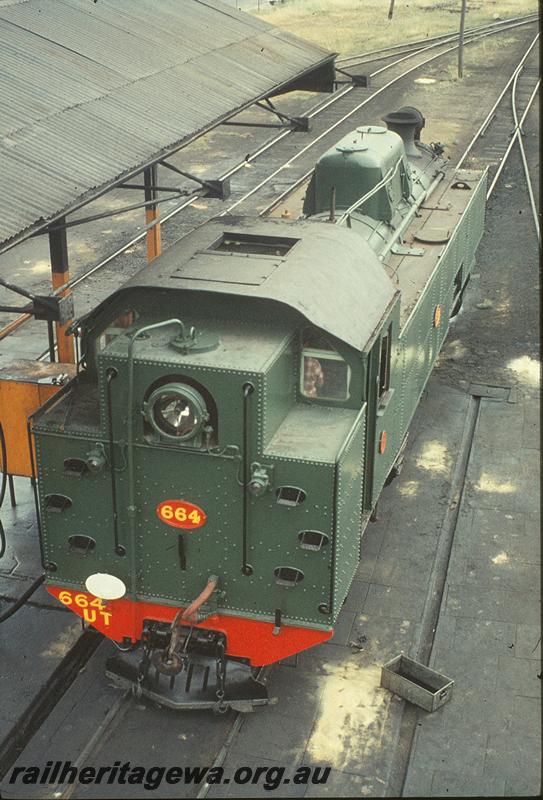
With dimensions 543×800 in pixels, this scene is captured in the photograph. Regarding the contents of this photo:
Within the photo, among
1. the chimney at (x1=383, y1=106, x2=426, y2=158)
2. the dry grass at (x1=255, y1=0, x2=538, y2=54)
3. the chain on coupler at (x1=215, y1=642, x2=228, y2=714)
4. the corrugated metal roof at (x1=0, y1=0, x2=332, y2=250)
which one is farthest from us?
the dry grass at (x1=255, y1=0, x2=538, y2=54)

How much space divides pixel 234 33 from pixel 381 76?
2085 cm

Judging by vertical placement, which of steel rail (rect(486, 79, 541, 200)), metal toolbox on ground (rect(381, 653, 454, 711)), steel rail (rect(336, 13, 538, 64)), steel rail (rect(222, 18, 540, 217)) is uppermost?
metal toolbox on ground (rect(381, 653, 454, 711))

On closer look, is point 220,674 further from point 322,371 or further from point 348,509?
point 322,371

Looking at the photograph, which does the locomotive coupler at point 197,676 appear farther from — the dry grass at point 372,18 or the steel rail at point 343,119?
the dry grass at point 372,18

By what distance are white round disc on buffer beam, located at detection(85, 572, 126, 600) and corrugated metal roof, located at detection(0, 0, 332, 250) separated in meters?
3.40

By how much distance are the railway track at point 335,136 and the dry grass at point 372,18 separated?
4.24 m

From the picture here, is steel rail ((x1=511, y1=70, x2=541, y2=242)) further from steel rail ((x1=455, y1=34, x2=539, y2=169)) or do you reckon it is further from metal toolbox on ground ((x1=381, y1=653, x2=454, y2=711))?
metal toolbox on ground ((x1=381, y1=653, x2=454, y2=711))

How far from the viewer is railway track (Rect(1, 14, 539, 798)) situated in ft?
29.8

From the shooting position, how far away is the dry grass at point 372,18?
156 feet

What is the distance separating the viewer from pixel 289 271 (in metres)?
9.04

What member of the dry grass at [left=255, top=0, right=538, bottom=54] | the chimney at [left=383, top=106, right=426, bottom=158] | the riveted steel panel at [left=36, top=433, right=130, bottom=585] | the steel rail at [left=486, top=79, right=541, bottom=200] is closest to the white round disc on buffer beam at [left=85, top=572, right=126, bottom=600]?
the riveted steel panel at [left=36, top=433, right=130, bottom=585]

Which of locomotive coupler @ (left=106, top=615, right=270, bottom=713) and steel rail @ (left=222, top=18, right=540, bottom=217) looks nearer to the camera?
locomotive coupler @ (left=106, top=615, right=270, bottom=713)

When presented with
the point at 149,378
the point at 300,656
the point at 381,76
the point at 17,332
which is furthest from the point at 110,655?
the point at 381,76

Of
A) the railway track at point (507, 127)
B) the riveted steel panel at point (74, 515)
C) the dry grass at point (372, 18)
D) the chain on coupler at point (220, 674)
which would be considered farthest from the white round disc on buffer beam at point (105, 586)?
the dry grass at point (372, 18)
